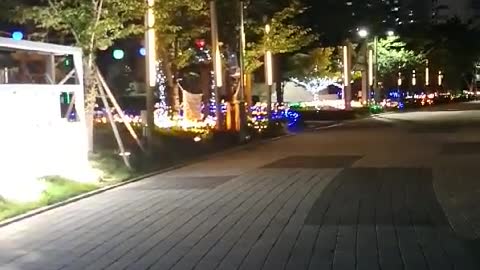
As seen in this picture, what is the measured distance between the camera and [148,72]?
70.4 ft

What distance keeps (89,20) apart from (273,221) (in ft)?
30.7

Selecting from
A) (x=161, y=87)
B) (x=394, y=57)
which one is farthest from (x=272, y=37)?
(x=394, y=57)

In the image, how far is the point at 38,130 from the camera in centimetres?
1622

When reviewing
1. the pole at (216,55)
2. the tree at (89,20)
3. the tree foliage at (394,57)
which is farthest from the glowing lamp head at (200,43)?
the tree foliage at (394,57)

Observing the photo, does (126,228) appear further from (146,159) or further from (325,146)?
(325,146)

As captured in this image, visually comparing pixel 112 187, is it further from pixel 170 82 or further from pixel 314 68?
pixel 314 68

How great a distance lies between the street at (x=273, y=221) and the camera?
937 centimetres

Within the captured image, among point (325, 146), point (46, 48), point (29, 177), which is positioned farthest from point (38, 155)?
point (325, 146)

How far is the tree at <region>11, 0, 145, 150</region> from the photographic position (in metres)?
19.6

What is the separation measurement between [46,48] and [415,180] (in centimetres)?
739

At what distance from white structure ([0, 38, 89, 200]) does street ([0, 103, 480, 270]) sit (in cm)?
132

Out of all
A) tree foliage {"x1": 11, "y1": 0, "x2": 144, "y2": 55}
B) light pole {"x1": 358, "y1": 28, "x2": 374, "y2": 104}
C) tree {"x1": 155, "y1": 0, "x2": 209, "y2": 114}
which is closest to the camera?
tree foliage {"x1": 11, "y1": 0, "x2": 144, "y2": 55}

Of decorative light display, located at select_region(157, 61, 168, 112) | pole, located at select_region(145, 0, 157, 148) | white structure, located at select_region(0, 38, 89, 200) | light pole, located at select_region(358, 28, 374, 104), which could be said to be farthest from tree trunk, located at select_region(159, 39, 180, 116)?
light pole, located at select_region(358, 28, 374, 104)

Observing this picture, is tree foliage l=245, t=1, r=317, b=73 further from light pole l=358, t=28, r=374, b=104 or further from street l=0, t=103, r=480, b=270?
light pole l=358, t=28, r=374, b=104
